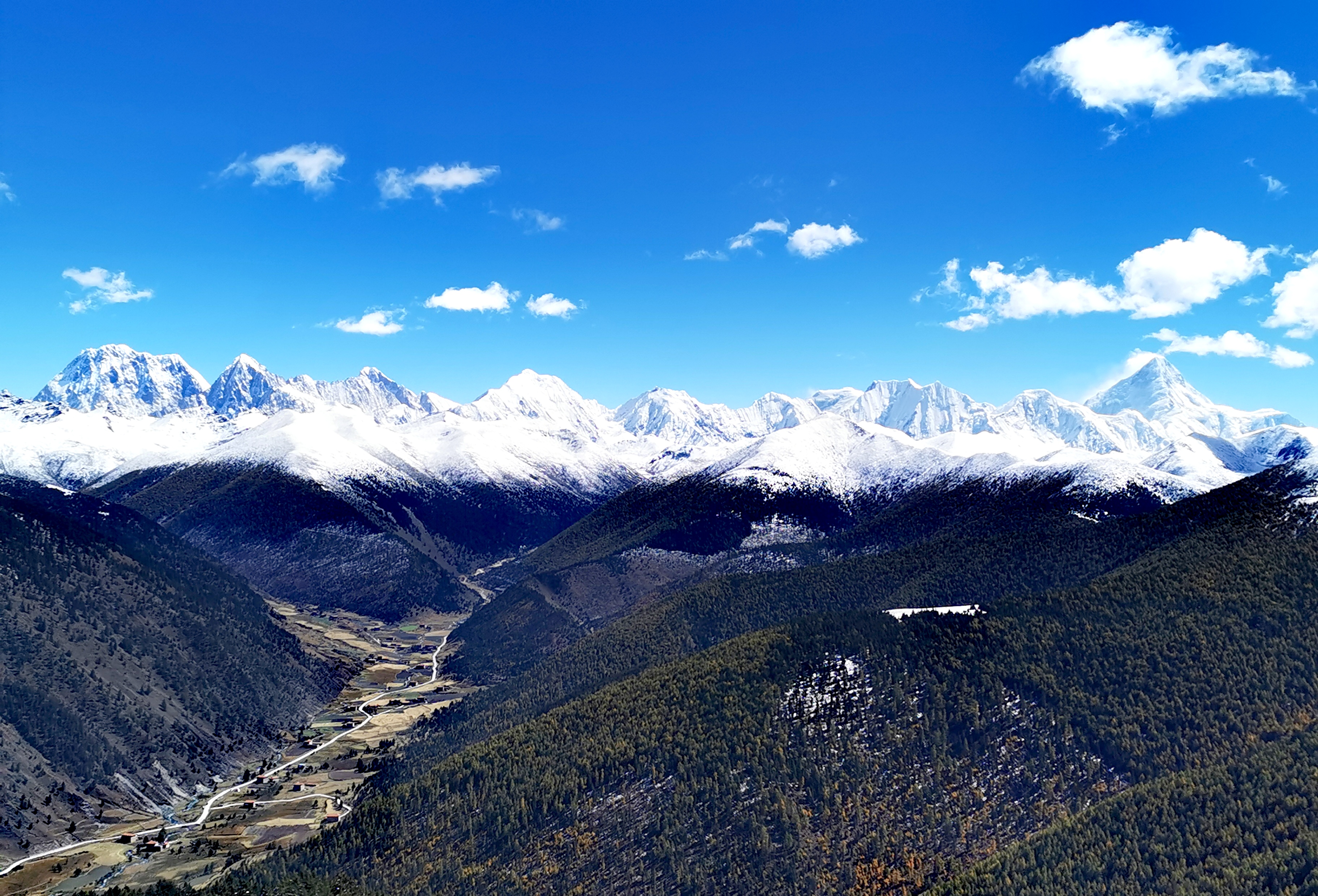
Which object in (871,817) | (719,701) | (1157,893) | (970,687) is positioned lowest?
(1157,893)

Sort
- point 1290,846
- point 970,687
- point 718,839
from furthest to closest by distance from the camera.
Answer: point 970,687, point 718,839, point 1290,846

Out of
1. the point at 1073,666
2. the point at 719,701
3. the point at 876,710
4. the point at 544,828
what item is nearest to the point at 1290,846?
the point at 1073,666

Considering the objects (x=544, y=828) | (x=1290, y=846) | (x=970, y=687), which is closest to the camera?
(x=1290, y=846)

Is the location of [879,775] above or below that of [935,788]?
above

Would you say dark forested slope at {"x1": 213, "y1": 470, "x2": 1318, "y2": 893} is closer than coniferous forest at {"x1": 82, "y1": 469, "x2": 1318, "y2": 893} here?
No

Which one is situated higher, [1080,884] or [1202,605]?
[1202,605]

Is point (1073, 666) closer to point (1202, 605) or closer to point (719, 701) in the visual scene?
point (1202, 605)

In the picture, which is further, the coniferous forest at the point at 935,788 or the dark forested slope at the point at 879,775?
the dark forested slope at the point at 879,775

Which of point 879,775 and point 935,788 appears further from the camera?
point 879,775

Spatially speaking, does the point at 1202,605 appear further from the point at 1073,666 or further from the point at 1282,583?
the point at 1073,666

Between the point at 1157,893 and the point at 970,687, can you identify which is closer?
the point at 1157,893
